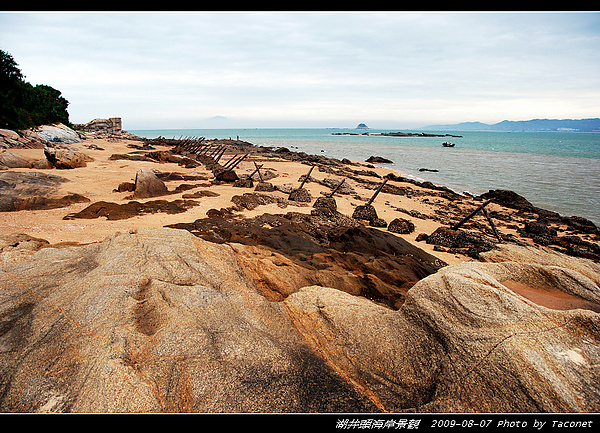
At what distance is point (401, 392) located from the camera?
273cm

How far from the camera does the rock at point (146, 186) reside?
42.5ft

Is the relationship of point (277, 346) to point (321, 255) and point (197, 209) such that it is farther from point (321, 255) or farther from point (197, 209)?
point (197, 209)

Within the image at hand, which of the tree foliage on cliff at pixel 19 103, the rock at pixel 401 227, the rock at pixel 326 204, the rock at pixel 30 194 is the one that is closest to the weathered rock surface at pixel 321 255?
the rock at pixel 326 204

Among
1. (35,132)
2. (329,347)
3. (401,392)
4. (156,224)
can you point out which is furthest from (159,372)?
(35,132)

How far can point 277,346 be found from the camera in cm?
317

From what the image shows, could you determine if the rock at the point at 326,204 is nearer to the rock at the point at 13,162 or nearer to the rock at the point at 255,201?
the rock at the point at 255,201

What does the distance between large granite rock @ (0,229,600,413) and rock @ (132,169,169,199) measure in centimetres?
922

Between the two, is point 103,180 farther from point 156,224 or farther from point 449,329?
point 449,329

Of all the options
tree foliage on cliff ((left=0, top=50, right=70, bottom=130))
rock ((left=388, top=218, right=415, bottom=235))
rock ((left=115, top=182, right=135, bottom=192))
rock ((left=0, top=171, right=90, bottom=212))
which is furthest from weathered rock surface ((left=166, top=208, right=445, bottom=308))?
tree foliage on cliff ((left=0, top=50, right=70, bottom=130))

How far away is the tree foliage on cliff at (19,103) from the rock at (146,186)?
30.7 meters

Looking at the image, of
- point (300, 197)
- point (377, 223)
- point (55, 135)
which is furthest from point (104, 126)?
point (377, 223)

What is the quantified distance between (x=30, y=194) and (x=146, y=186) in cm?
396

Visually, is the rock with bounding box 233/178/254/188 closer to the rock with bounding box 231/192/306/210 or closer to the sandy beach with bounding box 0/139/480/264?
the sandy beach with bounding box 0/139/480/264
